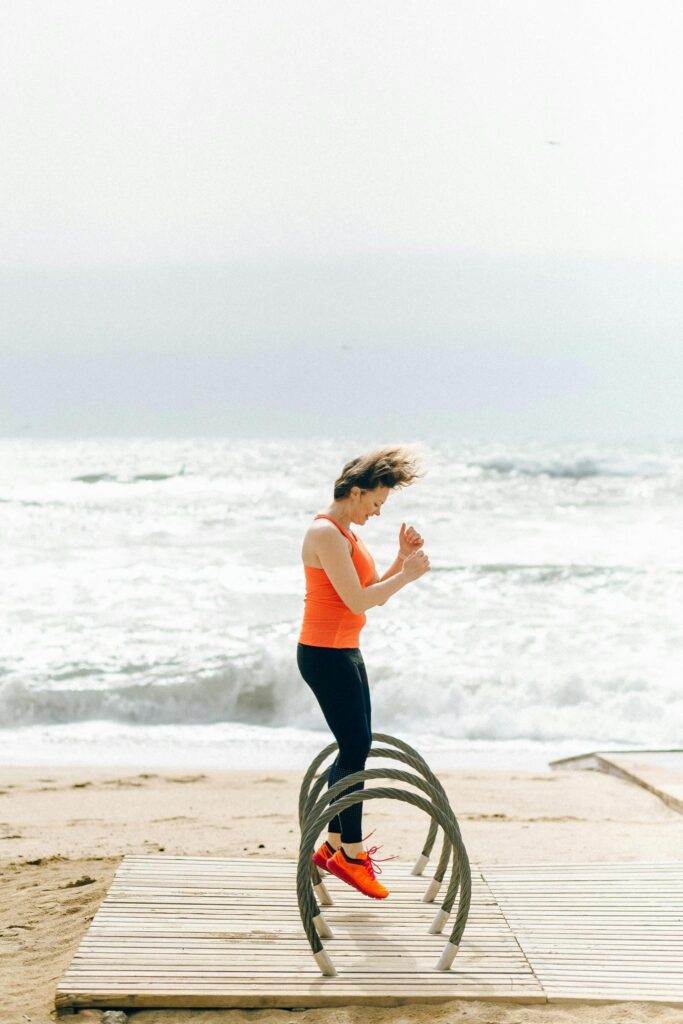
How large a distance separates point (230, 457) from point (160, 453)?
25.4ft

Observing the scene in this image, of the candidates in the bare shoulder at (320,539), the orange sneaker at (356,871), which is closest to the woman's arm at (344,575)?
the bare shoulder at (320,539)

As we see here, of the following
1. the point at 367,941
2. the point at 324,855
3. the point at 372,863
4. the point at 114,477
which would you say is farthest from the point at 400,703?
the point at 114,477

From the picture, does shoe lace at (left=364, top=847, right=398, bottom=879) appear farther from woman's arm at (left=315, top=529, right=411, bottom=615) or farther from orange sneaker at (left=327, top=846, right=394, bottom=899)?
woman's arm at (left=315, top=529, right=411, bottom=615)

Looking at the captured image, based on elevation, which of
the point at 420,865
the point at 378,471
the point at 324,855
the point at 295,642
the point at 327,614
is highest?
the point at 378,471

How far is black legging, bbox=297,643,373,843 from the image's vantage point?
385 cm

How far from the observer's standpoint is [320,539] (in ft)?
12.4

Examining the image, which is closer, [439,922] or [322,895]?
[439,922]

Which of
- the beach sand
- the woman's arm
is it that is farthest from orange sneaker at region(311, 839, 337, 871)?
the woman's arm

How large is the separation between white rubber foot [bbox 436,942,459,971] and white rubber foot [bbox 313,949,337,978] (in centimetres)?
37

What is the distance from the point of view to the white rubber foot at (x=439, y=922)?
152 inches

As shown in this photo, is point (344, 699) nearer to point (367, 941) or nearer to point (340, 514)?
point (340, 514)

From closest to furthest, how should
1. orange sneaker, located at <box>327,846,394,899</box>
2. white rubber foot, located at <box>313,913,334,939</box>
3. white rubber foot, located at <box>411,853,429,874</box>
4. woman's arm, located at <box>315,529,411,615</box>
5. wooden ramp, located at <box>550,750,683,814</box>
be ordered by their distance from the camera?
1. white rubber foot, located at <box>313,913,334,939</box>
2. woman's arm, located at <box>315,529,411,615</box>
3. orange sneaker, located at <box>327,846,394,899</box>
4. white rubber foot, located at <box>411,853,429,874</box>
5. wooden ramp, located at <box>550,750,683,814</box>

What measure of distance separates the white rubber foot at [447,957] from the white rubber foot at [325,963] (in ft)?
1.22

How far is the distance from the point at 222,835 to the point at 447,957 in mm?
2703
